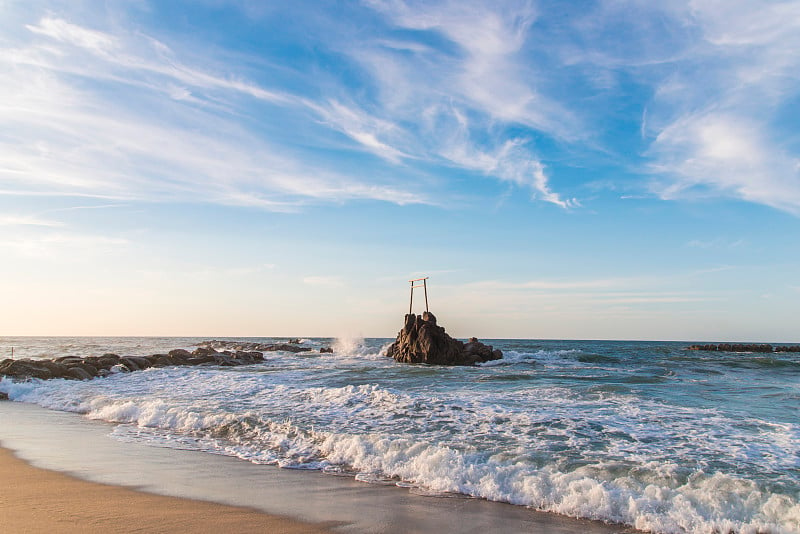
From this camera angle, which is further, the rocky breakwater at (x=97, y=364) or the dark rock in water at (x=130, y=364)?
the dark rock in water at (x=130, y=364)

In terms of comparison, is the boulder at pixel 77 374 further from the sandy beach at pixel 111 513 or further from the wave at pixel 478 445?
the sandy beach at pixel 111 513

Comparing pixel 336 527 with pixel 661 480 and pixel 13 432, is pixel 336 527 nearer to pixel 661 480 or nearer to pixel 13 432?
pixel 661 480

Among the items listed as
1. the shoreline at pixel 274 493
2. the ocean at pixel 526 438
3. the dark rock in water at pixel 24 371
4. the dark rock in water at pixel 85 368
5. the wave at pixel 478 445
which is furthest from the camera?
the dark rock in water at pixel 85 368

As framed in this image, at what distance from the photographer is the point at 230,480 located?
257 inches

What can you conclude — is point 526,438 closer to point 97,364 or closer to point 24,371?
point 24,371

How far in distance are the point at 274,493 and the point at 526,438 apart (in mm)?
4614

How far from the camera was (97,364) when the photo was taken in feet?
74.5

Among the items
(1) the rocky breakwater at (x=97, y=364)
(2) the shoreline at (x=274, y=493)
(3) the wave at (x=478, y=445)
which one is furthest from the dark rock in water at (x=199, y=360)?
(2) the shoreline at (x=274, y=493)

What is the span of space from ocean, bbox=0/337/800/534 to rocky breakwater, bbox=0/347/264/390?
3.39 m

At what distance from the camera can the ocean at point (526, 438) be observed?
228 inches

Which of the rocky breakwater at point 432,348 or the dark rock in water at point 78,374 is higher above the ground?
the rocky breakwater at point 432,348

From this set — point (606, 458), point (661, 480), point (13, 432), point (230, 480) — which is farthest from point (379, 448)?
point (13, 432)

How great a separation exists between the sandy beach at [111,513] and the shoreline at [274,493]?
0.13 ft

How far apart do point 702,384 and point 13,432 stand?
21.1m
